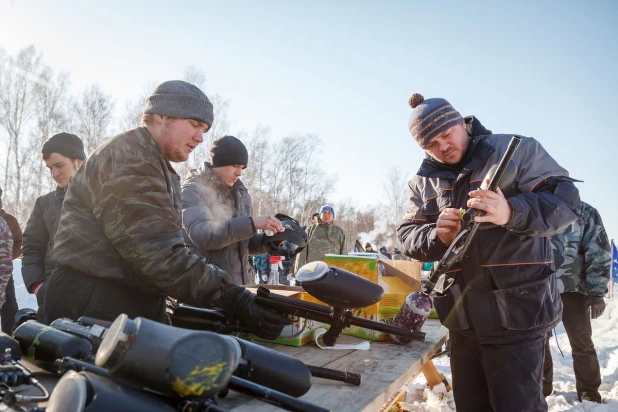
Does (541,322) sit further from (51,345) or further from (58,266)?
(58,266)

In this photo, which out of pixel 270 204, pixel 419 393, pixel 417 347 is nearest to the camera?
pixel 417 347

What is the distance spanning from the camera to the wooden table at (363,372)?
1382mm

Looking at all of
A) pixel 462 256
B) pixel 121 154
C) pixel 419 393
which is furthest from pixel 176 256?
pixel 419 393

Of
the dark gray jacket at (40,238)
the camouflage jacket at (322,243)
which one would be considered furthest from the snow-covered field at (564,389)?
the dark gray jacket at (40,238)

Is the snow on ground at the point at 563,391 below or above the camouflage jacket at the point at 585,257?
below

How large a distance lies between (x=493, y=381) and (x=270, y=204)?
93.7 feet

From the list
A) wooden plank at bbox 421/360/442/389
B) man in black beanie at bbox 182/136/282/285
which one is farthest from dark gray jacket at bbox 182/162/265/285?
wooden plank at bbox 421/360/442/389

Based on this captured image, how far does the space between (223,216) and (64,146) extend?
1.40 meters

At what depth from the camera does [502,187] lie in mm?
2020

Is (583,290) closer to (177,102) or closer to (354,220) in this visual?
(177,102)

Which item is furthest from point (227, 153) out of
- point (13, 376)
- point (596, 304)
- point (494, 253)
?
point (596, 304)

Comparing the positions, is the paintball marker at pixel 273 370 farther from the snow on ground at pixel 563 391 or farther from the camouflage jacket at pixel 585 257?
the camouflage jacket at pixel 585 257

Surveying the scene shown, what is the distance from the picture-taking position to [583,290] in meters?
4.67

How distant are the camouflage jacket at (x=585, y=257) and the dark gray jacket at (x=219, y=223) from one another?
10.6 ft
